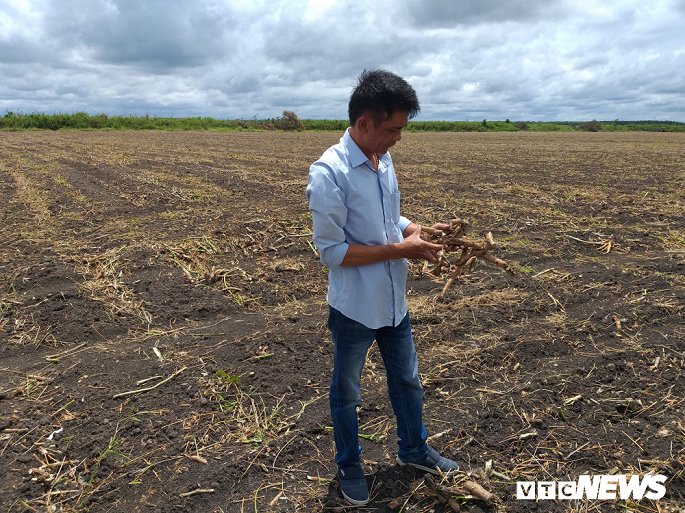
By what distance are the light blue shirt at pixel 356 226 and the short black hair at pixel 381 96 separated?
18 centimetres

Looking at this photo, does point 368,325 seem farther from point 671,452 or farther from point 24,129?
point 24,129

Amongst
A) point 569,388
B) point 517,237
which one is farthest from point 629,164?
point 569,388

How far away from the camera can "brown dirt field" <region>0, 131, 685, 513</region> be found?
284 cm

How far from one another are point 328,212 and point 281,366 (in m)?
2.00

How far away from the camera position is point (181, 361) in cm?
398

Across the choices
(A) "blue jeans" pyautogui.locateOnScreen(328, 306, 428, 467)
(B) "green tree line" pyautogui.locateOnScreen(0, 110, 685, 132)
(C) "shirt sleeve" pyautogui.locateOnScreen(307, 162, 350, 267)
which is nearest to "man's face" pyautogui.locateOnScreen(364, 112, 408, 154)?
(C) "shirt sleeve" pyautogui.locateOnScreen(307, 162, 350, 267)

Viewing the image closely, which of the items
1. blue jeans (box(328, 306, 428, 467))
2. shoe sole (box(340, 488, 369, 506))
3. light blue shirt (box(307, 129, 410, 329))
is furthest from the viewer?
shoe sole (box(340, 488, 369, 506))

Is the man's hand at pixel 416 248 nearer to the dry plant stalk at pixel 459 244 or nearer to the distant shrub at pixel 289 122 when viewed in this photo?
the dry plant stalk at pixel 459 244

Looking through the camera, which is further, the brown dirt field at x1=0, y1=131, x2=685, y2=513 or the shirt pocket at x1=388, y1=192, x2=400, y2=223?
the brown dirt field at x1=0, y1=131, x2=685, y2=513

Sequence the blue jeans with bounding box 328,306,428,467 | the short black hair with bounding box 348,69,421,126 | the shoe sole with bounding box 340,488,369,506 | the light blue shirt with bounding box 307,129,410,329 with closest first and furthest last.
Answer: the short black hair with bounding box 348,69,421,126
the light blue shirt with bounding box 307,129,410,329
the blue jeans with bounding box 328,306,428,467
the shoe sole with bounding box 340,488,369,506

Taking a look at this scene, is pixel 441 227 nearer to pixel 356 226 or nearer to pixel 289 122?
pixel 356 226

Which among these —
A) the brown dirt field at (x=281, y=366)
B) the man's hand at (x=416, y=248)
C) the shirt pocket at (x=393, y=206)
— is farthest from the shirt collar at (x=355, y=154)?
the brown dirt field at (x=281, y=366)

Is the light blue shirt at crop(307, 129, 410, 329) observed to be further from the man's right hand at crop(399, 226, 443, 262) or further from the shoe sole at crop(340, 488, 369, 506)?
the shoe sole at crop(340, 488, 369, 506)

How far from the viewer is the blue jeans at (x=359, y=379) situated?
247 cm
